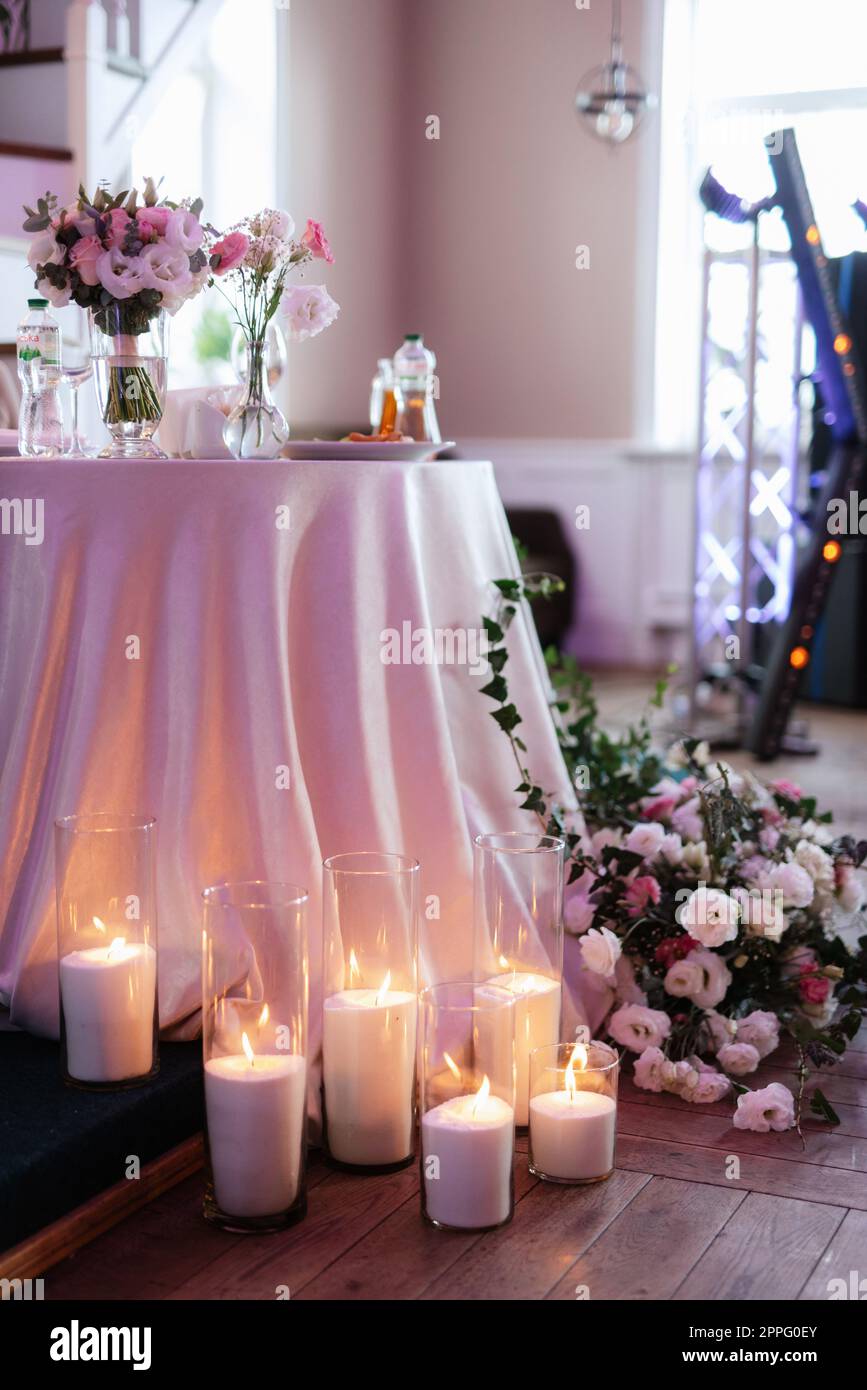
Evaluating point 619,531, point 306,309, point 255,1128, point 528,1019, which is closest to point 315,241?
point 306,309

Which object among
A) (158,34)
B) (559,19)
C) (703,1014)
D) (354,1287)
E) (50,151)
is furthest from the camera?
(559,19)

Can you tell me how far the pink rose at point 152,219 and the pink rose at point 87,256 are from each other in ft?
0.20

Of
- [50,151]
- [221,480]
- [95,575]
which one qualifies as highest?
[50,151]

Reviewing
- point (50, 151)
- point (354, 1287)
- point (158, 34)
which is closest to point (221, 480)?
point (354, 1287)

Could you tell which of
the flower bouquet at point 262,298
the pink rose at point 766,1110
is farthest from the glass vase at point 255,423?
the pink rose at point 766,1110

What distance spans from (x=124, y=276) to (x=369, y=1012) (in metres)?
0.99

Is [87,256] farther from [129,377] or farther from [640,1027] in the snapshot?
[640,1027]

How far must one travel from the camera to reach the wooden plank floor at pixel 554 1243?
5.06ft

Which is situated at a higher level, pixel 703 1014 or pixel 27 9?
pixel 27 9

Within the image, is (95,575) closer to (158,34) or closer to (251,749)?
(251,749)

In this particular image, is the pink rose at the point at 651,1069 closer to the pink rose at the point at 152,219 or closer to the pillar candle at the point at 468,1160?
the pillar candle at the point at 468,1160

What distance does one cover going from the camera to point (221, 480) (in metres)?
1.86

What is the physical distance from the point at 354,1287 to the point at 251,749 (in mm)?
653
